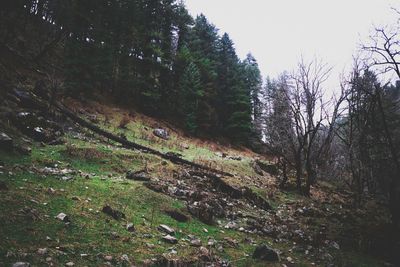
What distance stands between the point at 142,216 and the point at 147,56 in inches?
1242

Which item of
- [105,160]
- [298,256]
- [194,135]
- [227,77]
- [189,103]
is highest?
[227,77]

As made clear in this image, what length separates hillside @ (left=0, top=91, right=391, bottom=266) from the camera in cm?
616

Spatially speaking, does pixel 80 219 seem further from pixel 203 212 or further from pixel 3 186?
pixel 203 212

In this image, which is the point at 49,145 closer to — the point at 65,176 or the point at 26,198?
A: the point at 65,176

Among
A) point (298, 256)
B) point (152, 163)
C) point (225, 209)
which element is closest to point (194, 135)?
point (152, 163)

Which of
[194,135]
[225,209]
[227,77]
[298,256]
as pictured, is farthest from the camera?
[227,77]

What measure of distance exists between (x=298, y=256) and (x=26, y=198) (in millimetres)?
7173

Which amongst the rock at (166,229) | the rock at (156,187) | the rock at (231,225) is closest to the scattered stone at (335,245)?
the rock at (231,225)

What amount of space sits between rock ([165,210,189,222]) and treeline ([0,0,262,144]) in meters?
19.5

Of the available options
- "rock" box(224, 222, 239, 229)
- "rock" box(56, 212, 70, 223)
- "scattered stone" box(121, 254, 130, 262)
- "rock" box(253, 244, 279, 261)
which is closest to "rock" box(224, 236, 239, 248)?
"rock" box(253, 244, 279, 261)

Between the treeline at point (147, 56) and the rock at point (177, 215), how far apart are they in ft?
63.9

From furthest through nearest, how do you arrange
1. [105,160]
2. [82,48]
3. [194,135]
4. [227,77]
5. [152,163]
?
[227,77] → [194,135] → [82,48] → [152,163] → [105,160]

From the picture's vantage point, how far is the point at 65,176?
1033 centimetres

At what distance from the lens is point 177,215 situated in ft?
31.4
